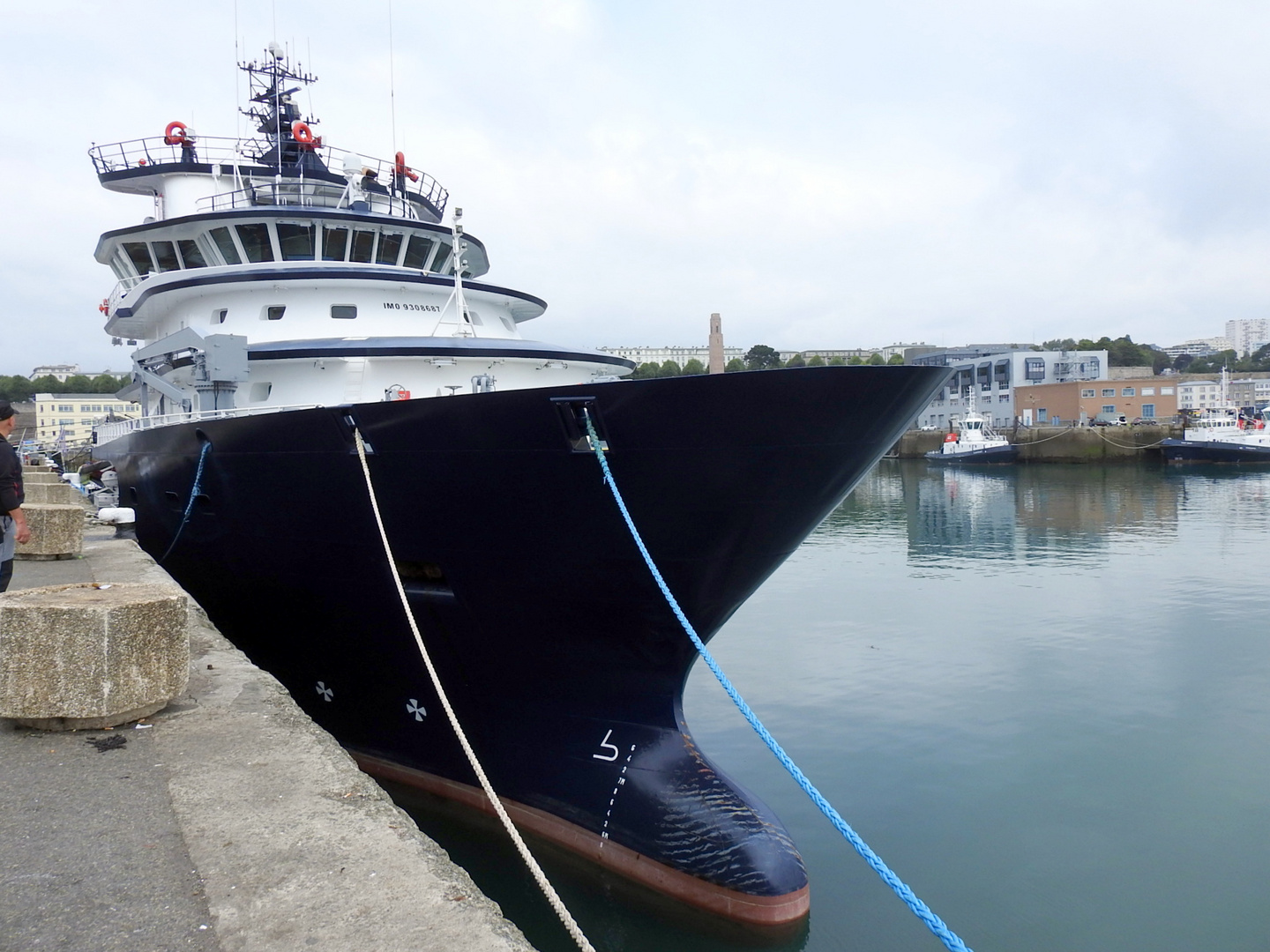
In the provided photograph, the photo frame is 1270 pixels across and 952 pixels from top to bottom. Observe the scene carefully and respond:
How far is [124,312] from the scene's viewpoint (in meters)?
11.1

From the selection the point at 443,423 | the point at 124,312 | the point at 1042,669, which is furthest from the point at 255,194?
the point at 1042,669

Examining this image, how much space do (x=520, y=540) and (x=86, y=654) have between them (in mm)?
2660

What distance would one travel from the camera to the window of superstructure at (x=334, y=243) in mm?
10273

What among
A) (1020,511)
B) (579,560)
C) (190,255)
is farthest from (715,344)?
(1020,511)

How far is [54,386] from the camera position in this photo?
294ft

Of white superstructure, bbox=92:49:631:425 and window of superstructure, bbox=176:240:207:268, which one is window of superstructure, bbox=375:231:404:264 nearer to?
white superstructure, bbox=92:49:631:425

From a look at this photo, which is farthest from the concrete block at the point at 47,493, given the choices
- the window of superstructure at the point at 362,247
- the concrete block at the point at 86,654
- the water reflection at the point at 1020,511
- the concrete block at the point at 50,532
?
the water reflection at the point at 1020,511

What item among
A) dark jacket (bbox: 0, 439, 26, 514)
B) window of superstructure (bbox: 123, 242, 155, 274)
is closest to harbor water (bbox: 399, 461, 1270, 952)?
dark jacket (bbox: 0, 439, 26, 514)

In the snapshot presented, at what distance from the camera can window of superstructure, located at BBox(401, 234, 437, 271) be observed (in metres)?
10.7

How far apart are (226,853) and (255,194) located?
36.1 feet

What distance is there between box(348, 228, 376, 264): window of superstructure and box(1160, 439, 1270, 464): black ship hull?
2078 inches

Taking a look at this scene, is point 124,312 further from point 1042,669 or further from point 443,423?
point 1042,669

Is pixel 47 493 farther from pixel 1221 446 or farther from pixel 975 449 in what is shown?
pixel 1221 446

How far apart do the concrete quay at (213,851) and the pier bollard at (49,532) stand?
542 cm
